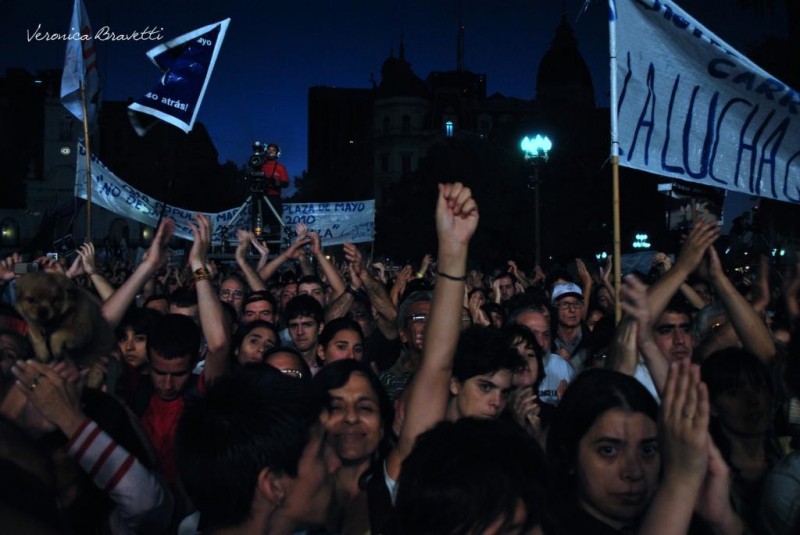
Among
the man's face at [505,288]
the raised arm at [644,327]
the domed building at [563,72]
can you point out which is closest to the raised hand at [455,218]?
the raised arm at [644,327]

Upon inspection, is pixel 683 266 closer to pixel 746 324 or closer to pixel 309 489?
pixel 746 324

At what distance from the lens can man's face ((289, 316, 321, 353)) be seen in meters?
6.82

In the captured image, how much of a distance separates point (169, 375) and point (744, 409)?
2.82 m

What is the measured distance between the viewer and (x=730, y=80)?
5.97 metres

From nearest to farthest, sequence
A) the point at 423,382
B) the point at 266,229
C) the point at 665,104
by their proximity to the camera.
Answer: the point at 423,382 → the point at 665,104 → the point at 266,229

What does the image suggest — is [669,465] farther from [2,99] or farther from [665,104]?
[2,99]

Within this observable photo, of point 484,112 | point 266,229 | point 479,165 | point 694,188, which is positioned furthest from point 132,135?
point 694,188

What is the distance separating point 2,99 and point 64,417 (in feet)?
298

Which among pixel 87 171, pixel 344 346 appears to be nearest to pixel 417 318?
pixel 344 346

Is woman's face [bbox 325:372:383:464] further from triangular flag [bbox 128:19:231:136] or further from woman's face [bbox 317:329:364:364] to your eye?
triangular flag [bbox 128:19:231:136]

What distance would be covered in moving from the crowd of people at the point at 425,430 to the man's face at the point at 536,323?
1.90 feet

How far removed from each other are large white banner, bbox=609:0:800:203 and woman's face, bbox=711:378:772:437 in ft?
7.01

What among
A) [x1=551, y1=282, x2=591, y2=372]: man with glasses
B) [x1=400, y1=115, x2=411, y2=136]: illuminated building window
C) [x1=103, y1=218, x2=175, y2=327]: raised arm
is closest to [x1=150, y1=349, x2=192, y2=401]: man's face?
[x1=103, y1=218, x2=175, y2=327]: raised arm

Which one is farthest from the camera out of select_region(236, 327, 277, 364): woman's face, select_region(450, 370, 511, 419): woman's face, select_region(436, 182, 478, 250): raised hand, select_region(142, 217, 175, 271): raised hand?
select_region(236, 327, 277, 364): woman's face
